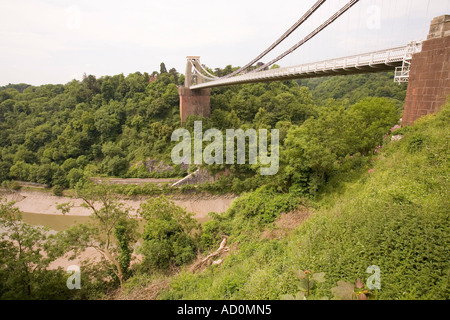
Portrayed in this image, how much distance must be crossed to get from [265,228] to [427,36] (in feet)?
21.9

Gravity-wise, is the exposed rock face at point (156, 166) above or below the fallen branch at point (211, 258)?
below

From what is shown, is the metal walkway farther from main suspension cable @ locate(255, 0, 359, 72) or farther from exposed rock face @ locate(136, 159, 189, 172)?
exposed rock face @ locate(136, 159, 189, 172)

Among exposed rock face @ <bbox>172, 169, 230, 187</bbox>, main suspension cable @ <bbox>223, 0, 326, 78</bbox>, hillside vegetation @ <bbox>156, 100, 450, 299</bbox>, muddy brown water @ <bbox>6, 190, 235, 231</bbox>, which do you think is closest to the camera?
hillside vegetation @ <bbox>156, 100, 450, 299</bbox>

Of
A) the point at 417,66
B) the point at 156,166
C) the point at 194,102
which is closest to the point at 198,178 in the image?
the point at 156,166

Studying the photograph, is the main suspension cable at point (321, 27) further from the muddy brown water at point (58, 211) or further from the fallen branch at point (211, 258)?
the fallen branch at point (211, 258)

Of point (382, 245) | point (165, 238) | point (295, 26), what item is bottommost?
point (165, 238)

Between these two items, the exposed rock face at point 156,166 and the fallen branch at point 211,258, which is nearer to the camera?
the fallen branch at point 211,258

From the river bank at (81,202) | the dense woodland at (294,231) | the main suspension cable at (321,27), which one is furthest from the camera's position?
the river bank at (81,202)

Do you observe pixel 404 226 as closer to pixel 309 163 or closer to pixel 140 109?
pixel 309 163

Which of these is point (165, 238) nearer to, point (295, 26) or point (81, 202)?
point (81, 202)

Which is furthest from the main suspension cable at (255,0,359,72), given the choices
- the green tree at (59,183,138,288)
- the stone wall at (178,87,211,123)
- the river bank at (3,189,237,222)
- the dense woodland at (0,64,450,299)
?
the green tree at (59,183,138,288)

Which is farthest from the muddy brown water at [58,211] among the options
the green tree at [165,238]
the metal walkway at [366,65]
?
the metal walkway at [366,65]

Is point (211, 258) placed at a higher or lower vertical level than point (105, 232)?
lower

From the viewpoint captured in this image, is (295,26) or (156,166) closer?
(295,26)
